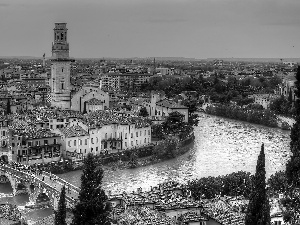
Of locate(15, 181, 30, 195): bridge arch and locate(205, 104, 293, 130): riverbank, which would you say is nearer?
locate(15, 181, 30, 195): bridge arch

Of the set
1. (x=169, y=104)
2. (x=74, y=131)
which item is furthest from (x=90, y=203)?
(x=169, y=104)

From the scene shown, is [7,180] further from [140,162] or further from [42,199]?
[140,162]

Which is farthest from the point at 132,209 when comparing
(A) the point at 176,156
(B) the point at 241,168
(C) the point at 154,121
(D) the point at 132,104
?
(D) the point at 132,104

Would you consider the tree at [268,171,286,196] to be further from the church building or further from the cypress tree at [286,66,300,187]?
the church building

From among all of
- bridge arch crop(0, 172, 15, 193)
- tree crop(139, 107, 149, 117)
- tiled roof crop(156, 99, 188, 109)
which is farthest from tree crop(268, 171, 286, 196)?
tree crop(139, 107, 149, 117)

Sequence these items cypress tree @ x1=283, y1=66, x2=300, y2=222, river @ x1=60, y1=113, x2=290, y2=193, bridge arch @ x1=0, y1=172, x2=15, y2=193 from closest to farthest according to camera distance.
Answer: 1. cypress tree @ x1=283, y1=66, x2=300, y2=222
2. bridge arch @ x1=0, y1=172, x2=15, y2=193
3. river @ x1=60, y1=113, x2=290, y2=193

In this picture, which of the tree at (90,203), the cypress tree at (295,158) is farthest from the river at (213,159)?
the cypress tree at (295,158)

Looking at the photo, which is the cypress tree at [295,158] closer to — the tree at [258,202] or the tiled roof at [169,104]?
the tree at [258,202]

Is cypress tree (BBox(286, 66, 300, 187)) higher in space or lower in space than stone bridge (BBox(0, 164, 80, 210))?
higher
